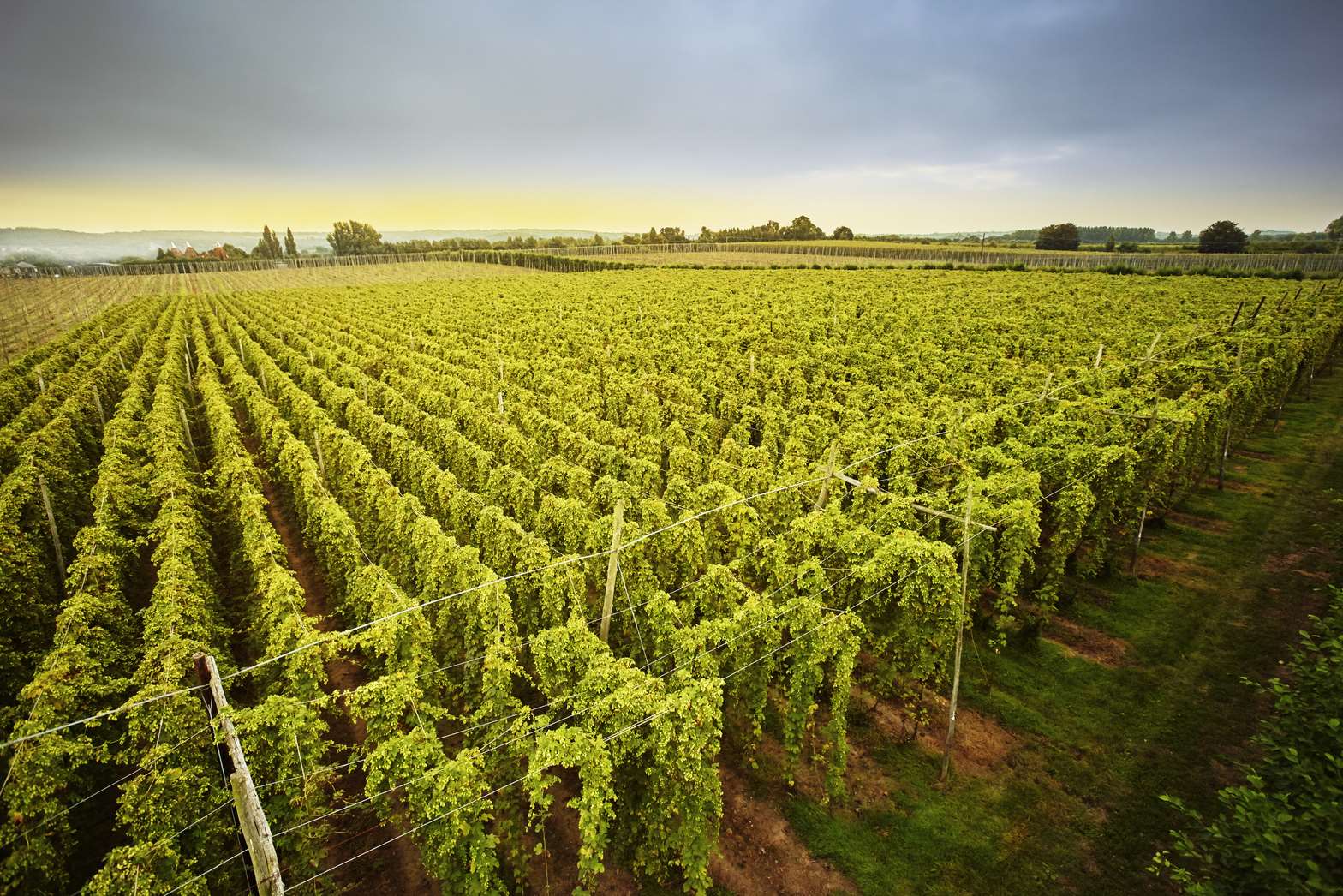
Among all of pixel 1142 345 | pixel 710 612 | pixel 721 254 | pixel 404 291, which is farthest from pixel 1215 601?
pixel 721 254

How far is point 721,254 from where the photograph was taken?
94250 millimetres

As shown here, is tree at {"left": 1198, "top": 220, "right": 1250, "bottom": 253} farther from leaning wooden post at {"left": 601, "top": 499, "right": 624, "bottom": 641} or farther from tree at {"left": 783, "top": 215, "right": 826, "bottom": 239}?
leaning wooden post at {"left": 601, "top": 499, "right": 624, "bottom": 641}

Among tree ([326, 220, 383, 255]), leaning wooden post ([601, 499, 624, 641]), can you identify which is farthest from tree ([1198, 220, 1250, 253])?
tree ([326, 220, 383, 255])

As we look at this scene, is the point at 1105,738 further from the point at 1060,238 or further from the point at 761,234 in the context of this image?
the point at 761,234

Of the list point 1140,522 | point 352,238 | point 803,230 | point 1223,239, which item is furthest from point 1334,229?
point 352,238

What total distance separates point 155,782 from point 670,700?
4975 mm

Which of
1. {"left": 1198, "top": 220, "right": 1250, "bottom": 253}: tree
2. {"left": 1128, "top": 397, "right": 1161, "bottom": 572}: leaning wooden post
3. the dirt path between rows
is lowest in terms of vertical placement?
the dirt path between rows

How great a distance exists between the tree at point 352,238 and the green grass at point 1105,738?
555 ft

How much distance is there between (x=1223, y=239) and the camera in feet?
276

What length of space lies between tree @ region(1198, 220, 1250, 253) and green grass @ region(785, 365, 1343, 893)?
9941 centimetres

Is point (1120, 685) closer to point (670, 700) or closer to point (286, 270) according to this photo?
point (670, 700)

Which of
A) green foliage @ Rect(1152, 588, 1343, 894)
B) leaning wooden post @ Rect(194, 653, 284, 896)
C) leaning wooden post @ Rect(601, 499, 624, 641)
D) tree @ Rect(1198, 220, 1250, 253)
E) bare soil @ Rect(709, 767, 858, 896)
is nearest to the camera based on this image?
green foliage @ Rect(1152, 588, 1343, 894)

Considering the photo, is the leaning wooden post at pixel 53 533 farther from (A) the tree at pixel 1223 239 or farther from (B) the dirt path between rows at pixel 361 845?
(A) the tree at pixel 1223 239

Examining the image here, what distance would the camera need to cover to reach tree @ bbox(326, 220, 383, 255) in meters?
147
